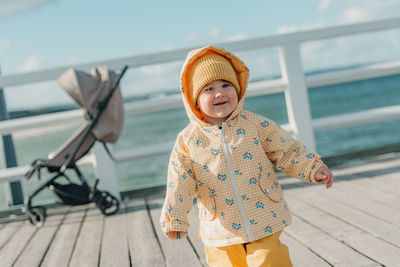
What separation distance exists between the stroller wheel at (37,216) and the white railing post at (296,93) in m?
2.19

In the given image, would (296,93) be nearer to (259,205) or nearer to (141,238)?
(141,238)

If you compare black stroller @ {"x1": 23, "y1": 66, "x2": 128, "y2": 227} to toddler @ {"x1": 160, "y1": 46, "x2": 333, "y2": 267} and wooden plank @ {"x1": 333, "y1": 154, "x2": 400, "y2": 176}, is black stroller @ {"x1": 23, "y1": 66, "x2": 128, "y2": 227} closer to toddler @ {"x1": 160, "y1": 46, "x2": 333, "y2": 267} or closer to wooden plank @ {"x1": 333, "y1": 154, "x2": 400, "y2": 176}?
toddler @ {"x1": 160, "y1": 46, "x2": 333, "y2": 267}

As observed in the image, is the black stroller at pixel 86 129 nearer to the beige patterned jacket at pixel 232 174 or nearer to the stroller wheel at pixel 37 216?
the stroller wheel at pixel 37 216

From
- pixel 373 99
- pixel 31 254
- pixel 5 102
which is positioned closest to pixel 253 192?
pixel 31 254

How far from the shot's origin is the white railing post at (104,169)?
154 inches

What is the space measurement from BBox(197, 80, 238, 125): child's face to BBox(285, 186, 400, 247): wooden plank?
1.05 metres

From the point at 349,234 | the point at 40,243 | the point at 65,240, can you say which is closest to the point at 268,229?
the point at 349,234

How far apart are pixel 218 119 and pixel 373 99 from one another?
58.1 metres

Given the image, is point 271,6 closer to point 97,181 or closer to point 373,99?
point 373,99

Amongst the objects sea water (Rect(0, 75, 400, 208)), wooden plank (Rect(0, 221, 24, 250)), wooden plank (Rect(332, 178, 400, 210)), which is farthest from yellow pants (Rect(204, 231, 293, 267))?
sea water (Rect(0, 75, 400, 208))

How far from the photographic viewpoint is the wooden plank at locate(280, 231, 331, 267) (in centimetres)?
213

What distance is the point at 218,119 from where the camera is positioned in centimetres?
200

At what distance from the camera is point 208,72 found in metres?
1.91

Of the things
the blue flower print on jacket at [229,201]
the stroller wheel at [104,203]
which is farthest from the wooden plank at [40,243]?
the blue flower print on jacket at [229,201]
